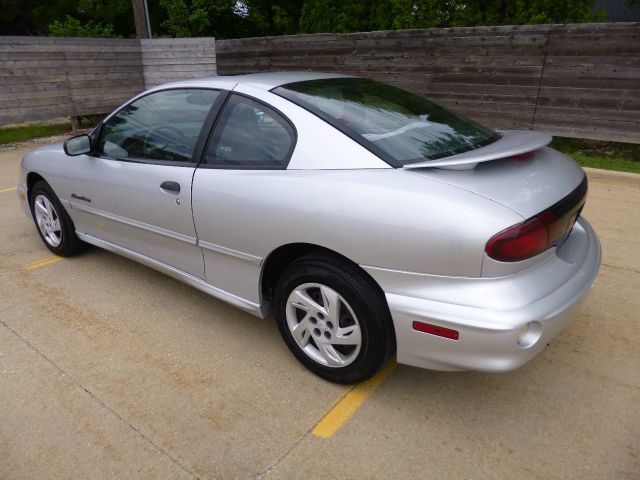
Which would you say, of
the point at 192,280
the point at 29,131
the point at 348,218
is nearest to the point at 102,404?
the point at 192,280

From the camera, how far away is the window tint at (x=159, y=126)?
296cm

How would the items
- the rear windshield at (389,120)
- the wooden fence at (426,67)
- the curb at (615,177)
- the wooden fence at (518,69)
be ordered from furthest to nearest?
the wooden fence at (426,67), the wooden fence at (518,69), the curb at (615,177), the rear windshield at (389,120)

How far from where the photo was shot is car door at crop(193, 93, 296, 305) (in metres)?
2.55

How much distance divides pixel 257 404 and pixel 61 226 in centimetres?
252

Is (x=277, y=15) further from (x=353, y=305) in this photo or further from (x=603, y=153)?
(x=353, y=305)

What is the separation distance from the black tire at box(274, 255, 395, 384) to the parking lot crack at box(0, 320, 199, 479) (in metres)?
0.81

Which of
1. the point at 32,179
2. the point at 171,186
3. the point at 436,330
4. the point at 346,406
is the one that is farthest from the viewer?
the point at 32,179

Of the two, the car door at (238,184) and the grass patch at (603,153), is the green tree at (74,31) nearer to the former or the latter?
the grass patch at (603,153)

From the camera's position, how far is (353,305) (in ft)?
7.54

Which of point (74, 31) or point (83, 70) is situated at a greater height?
point (74, 31)

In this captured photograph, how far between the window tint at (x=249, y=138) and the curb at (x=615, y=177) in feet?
16.9

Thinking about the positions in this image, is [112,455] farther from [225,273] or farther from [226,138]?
[226,138]

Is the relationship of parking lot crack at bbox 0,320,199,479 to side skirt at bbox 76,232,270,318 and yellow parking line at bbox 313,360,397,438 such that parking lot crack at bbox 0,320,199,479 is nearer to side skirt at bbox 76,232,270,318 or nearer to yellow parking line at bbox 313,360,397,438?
yellow parking line at bbox 313,360,397,438

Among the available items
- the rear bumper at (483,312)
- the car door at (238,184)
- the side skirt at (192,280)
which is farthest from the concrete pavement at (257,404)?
the car door at (238,184)
